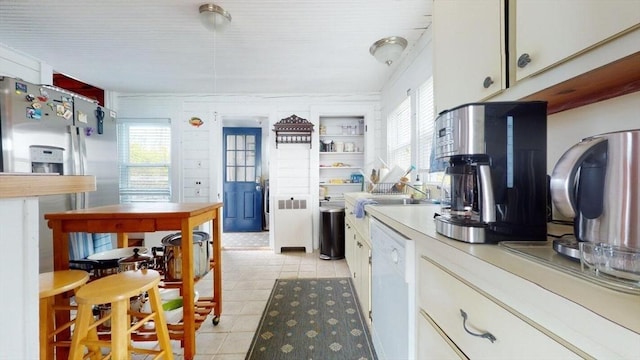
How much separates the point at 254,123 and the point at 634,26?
5.52 meters

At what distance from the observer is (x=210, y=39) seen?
8.24 feet

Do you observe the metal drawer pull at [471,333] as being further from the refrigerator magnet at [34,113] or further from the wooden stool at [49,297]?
the refrigerator magnet at [34,113]

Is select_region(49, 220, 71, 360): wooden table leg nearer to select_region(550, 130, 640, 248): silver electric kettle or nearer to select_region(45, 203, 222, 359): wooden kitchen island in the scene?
select_region(45, 203, 222, 359): wooden kitchen island

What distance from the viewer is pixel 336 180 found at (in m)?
4.21

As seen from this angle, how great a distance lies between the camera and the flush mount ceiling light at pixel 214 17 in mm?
2014

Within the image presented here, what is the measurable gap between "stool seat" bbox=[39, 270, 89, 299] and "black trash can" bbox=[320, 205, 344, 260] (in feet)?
8.69

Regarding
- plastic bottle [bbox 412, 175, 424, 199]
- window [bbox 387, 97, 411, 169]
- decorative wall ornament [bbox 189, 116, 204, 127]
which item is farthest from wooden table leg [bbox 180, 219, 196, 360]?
decorative wall ornament [bbox 189, 116, 204, 127]

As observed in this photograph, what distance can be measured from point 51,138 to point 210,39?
177 centimetres

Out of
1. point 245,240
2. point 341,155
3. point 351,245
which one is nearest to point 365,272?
point 351,245

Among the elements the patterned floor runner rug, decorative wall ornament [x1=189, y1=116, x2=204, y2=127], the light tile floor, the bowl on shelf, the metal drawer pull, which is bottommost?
the light tile floor

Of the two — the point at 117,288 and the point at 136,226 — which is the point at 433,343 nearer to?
the point at 117,288

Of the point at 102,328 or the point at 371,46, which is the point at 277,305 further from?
the point at 371,46

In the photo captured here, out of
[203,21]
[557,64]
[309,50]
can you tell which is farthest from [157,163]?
[557,64]

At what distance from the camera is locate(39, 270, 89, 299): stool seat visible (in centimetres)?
115
